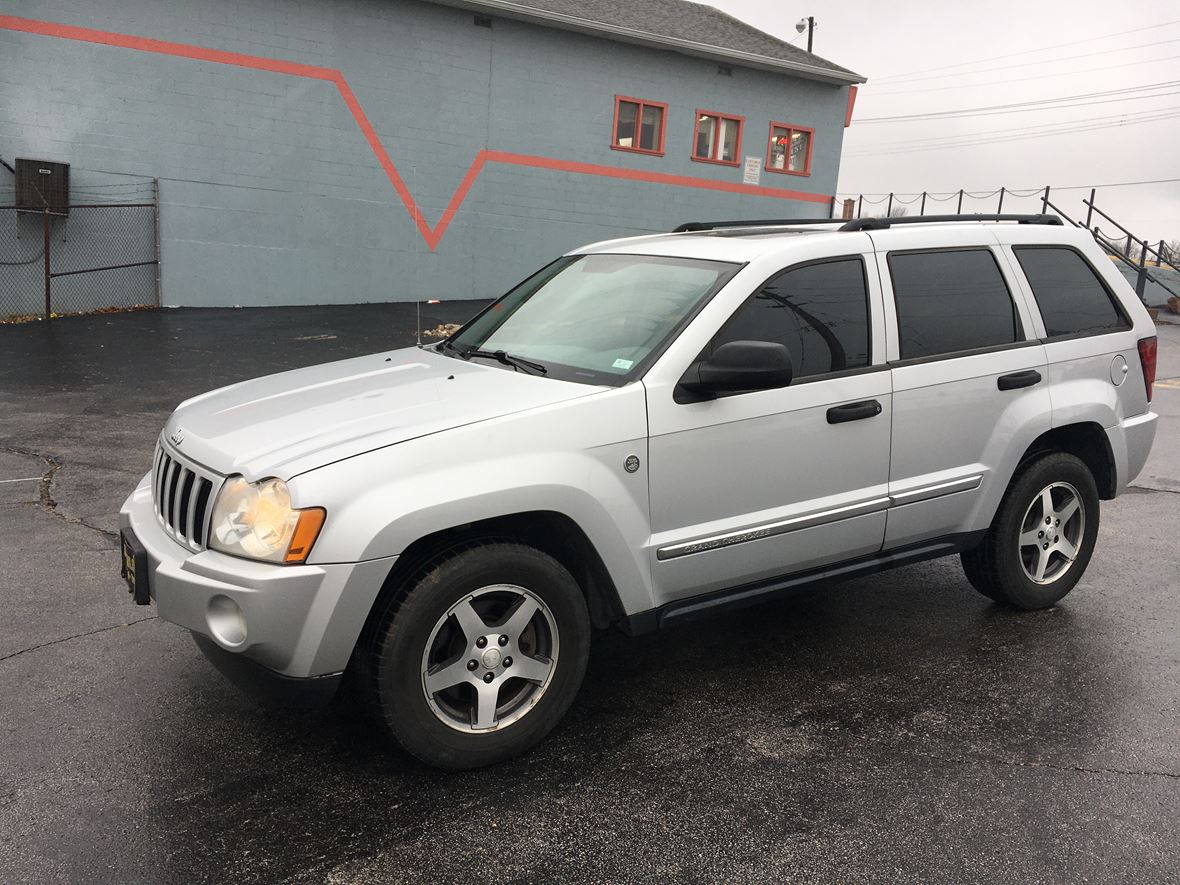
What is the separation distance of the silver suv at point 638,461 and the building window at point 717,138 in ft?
63.3

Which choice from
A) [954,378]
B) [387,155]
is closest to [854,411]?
[954,378]

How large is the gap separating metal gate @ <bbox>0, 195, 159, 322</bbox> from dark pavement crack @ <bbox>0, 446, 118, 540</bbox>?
29.7ft

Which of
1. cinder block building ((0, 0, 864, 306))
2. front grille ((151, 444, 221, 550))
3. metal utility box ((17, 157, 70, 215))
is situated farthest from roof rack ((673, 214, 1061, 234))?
cinder block building ((0, 0, 864, 306))

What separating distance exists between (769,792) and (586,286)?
2301mm

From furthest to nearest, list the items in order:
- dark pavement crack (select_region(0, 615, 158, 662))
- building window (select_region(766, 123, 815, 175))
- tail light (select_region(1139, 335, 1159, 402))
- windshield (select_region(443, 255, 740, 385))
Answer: building window (select_region(766, 123, 815, 175)) < tail light (select_region(1139, 335, 1159, 402)) < dark pavement crack (select_region(0, 615, 158, 662)) < windshield (select_region(443, 255, 740, 385))

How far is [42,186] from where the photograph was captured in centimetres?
1576

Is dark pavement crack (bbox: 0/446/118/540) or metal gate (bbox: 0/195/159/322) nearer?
dark pavement crack (bbox: 0/446/118/540)

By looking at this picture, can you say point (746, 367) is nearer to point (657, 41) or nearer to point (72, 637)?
point (72, 637)

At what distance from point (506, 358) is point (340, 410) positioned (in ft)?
2.66

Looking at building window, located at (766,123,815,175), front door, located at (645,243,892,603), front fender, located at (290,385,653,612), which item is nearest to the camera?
front fender, located at (290,385,653,612)

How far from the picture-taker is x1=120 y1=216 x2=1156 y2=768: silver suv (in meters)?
3.04

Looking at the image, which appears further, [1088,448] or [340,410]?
[1088,448]

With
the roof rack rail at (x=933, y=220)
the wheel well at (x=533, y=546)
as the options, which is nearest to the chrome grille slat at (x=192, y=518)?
the wheel well at (x=533, y=546)

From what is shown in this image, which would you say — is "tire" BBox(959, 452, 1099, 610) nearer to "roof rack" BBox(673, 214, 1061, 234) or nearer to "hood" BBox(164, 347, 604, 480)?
"roof rack" BBox(673, 214, 1061, 234)
